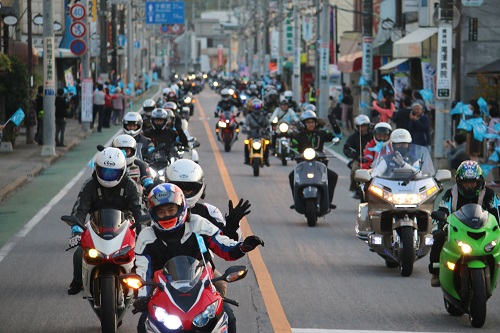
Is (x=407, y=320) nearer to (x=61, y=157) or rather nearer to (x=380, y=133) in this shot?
(x=380, y=133)

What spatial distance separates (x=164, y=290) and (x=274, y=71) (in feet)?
325

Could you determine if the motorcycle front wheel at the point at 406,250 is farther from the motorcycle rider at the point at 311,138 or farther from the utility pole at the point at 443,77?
the utility pole at the point at 443,77

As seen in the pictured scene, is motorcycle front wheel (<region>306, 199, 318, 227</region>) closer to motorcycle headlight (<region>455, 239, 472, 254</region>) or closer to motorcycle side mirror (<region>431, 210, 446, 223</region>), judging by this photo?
motorcycle side mirror (<region>431, 210, 446, 223</region>)

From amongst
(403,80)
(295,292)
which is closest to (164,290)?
(295,292)

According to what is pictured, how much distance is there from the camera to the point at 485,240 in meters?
10.8

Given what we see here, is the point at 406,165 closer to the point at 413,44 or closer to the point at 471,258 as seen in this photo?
the point at 471,258

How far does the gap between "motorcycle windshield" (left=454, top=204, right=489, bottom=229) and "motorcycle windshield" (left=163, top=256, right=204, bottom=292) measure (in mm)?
3569

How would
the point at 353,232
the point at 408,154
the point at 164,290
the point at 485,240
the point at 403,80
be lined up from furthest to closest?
the point at 403,80 → the point at 353,232 → the point at 408,154 → the point at 485,240 → the point at 164,290

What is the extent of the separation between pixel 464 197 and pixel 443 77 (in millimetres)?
16614

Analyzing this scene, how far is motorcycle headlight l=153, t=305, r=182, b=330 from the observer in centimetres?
758

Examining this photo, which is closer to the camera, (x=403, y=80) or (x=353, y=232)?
(x=353, y=232)

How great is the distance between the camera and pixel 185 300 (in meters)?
7.66

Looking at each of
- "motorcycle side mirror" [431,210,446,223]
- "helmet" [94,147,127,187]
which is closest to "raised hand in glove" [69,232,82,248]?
"helmet" [94,147,127,187]

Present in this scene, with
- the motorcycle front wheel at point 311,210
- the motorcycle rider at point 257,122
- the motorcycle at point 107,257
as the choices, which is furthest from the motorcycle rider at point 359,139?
the motorcycle rider at point 257,122
